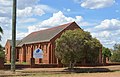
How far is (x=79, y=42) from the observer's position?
166 ft

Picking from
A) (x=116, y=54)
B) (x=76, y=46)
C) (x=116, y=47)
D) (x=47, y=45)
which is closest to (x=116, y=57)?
(x=116, y=54)

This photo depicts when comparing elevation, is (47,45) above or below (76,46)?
above

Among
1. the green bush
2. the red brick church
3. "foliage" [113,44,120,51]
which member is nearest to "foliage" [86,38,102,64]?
the red brick church

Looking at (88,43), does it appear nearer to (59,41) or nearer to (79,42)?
(79,42)

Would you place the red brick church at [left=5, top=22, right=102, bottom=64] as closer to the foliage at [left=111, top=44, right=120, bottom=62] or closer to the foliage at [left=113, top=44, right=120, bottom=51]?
the foliage at [left=111, top=44, right=120, bottom=62]

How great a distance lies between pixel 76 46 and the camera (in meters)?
50.3

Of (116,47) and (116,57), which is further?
(116,47)

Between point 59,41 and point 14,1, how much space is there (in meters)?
13.5

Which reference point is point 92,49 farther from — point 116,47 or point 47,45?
point 116,47

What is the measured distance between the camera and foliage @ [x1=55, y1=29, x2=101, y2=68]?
50.3 m

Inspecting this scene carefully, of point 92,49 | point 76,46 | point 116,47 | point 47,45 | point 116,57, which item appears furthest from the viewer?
point 116,47

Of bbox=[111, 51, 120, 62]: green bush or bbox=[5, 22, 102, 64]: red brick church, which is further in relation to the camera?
bbox=[111, 51, 120, 62]: green bush

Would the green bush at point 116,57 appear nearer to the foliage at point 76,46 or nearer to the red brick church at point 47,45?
the red brick church at point 47,45

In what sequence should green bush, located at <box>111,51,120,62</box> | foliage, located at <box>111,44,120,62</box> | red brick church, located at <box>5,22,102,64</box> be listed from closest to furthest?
red brick church, located at <box>5,22,102,64</box> < green bush, located at <box>111,51,120,62</box> < foliage, located at <box>111,44,120,62</box>
